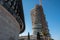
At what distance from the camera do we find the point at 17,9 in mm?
4793

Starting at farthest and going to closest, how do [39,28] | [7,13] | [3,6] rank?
[39,28] → [7,13] → [3,6]

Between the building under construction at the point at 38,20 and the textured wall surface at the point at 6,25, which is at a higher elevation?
the building under construction at the point at 38,20

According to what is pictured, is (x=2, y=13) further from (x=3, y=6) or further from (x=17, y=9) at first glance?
(x=17, y=9)

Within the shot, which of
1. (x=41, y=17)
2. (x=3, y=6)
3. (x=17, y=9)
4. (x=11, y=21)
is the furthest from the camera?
(x=41, y=17)

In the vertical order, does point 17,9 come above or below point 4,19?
above

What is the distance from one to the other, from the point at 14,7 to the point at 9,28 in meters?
0.63

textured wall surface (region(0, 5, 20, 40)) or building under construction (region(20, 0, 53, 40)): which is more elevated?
building under construction (region(20, 0, 53, 40))

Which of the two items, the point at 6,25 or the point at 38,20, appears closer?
the point at 6,25

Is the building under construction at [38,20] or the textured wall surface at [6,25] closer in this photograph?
the textured wall surface at [6,25]

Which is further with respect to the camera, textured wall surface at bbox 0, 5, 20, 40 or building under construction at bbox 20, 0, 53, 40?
building under construction at bbox 20, 0, 53, 40

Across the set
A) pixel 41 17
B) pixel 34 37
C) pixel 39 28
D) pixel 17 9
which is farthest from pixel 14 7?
pixel 41 17

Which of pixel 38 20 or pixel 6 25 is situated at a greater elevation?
pixel 38 20

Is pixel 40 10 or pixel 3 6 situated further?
pixel 40 10

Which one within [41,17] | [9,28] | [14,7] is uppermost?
[41,17]
